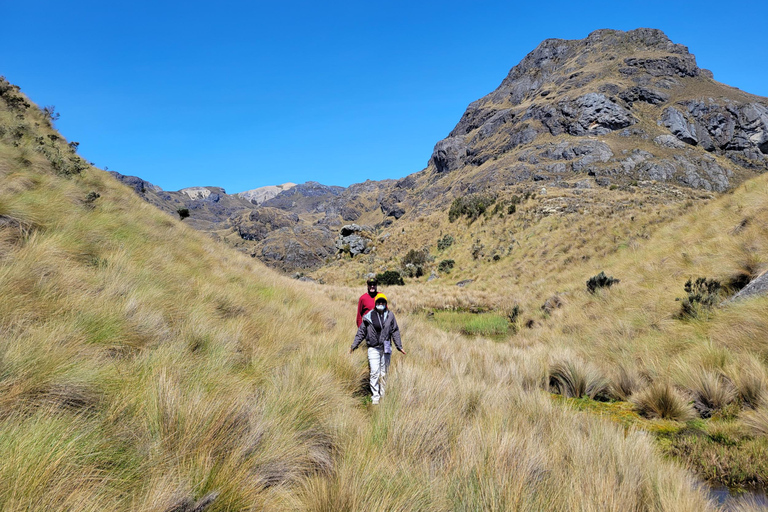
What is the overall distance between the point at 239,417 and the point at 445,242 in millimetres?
27770

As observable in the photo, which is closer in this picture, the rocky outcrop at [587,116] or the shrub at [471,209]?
the shrub at [471,209]

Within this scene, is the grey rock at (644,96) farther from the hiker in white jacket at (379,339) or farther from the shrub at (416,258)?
the hiker in white jacket at (379,339)

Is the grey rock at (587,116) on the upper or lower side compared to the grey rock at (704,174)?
upper

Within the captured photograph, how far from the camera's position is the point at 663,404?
4250mm

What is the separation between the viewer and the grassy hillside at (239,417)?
1.88 meters

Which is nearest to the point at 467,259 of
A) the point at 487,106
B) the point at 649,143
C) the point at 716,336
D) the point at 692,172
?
the point at 716,336

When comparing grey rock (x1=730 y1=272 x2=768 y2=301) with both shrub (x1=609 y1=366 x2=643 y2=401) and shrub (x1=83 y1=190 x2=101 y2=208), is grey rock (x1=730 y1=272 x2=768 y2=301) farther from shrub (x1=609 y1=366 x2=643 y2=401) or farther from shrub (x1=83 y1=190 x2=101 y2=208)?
shrub (x1=83 y1=190 x2=101 y2=208)

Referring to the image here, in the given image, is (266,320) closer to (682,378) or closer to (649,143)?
(682,378)

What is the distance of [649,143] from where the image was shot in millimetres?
67312

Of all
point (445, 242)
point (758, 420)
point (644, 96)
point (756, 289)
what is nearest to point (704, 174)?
point (644, 96)

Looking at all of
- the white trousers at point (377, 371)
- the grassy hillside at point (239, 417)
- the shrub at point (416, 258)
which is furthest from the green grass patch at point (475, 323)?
the shrub at point (416, 258)

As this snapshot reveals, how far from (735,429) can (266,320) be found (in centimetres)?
676

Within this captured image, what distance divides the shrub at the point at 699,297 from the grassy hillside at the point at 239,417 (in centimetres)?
85

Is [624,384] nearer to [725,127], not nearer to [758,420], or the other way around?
[758,420]
